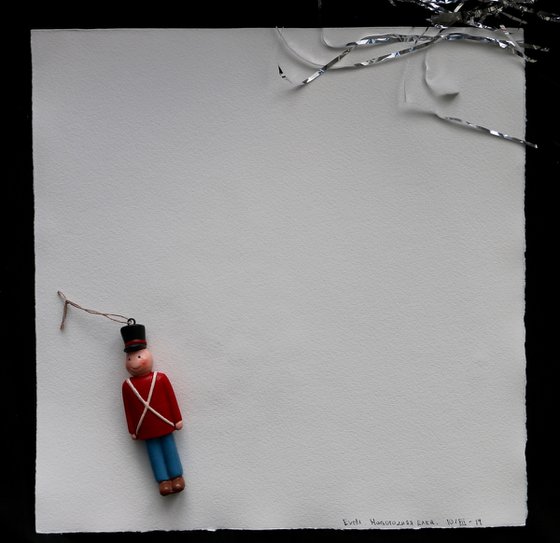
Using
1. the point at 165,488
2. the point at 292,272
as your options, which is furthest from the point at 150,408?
the point at 292,272

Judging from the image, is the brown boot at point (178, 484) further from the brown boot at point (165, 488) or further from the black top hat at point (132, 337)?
the black top hat at point (132, 337)

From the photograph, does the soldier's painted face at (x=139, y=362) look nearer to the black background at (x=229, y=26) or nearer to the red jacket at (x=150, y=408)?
the red jacket at (x=150, y=408)

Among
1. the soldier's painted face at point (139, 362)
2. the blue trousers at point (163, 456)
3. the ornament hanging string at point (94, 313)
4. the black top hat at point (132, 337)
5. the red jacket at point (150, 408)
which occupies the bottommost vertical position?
the blue trousers at point (163, 456)

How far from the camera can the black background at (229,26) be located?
753 mm

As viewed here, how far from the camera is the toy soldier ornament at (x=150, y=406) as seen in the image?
708mm

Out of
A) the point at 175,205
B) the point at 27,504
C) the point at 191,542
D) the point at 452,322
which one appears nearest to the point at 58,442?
the point at 27,504

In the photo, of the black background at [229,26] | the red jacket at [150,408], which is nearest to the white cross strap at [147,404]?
the red jacket at [150,408]

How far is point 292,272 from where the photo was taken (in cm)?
75

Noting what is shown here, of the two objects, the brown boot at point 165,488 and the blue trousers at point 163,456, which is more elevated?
the blue trousers at point 163,456

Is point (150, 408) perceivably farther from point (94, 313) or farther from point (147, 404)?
point (94, 313)

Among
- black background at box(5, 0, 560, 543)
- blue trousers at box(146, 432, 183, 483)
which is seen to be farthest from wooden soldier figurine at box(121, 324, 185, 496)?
black background at box(5, 0, 560, 543)

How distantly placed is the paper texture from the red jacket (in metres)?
0.04

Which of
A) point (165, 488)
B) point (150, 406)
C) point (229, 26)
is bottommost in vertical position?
point (165, 488)

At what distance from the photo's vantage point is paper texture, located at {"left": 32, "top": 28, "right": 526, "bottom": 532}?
2.45 ft
